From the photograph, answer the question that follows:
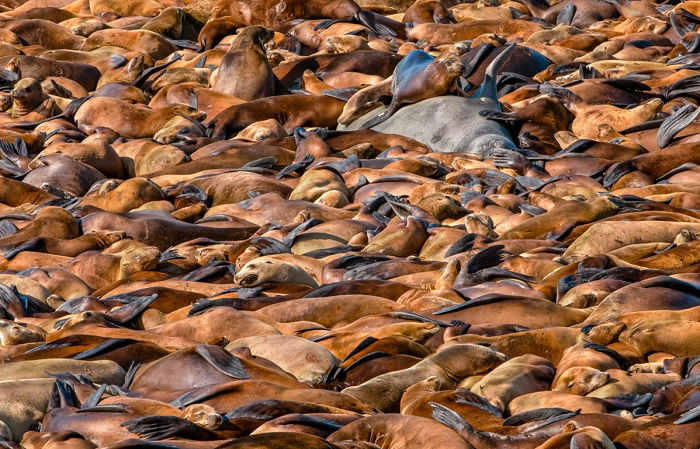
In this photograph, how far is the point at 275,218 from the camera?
360 inches

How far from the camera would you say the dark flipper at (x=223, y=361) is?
4.88 meters

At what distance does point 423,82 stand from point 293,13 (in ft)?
15.8

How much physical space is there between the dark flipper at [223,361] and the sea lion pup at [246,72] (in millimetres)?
8297

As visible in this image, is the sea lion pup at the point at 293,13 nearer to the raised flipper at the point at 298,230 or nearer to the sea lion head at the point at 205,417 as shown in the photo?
the raised flipper at the point at 298,230

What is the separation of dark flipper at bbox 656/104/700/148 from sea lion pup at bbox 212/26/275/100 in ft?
14.9

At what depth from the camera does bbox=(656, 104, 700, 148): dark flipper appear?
10.1 meters

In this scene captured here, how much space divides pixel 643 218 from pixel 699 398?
3497 millimetres

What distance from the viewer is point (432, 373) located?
5023 mm

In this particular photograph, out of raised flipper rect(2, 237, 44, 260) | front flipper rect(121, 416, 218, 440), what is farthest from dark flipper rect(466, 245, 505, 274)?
raised flipper rect(2, 237, 44, 260)

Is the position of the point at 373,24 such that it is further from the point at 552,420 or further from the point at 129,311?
the point at 552,420

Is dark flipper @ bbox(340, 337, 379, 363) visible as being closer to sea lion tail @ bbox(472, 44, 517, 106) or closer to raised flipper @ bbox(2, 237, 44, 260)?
raised flipper @ bbox(2, 237, 44, 260)

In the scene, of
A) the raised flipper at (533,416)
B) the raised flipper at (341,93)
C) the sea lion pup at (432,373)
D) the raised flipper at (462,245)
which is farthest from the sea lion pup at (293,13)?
the raised flipper at (533,416)

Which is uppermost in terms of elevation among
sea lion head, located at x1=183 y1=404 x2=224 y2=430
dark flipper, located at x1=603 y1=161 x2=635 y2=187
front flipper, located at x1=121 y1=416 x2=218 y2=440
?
front flipper, located at x1=121 y1=416 x2=218 y2=440

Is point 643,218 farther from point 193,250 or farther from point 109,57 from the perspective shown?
point 109,57
